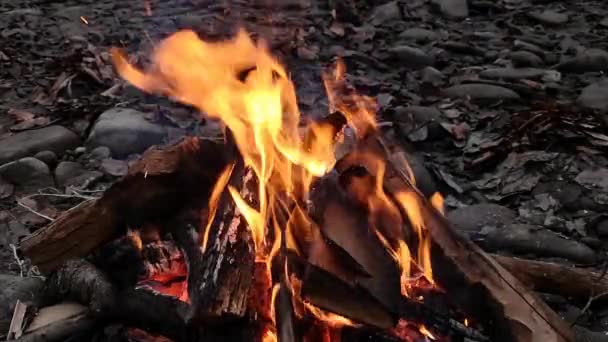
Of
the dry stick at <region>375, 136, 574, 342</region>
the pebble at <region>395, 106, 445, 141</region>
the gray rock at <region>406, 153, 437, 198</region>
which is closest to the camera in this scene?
the dry stick at <region>375, 136, 574, 342</region>

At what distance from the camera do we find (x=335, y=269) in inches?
105

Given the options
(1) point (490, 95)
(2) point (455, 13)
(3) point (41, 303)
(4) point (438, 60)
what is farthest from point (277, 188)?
(2) point (455, 13)

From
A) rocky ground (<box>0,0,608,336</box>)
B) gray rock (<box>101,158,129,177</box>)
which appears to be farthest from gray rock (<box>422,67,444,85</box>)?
gray rock (<box>101,158,129,177</box>)

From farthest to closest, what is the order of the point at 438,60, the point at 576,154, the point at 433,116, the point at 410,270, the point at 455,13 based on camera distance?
the point at 455,13 → the point at 438,60 → the point at 433,116 → the point at 576,154 → the point at 410,270

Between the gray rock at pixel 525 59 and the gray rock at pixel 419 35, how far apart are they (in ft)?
3.00

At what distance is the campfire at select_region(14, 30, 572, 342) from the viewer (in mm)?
2688

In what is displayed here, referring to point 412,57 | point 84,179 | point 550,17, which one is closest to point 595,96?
point 412,57

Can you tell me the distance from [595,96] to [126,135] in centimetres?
365

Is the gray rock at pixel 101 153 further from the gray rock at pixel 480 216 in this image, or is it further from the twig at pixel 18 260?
the gray rock at pixel 480 216

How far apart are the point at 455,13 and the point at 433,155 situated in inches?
133

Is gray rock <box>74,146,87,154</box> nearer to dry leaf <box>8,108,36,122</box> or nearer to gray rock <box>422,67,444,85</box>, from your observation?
dry leaf <box>8,108,36,122</box>

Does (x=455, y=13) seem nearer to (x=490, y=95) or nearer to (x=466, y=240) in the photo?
(x=490, y=95)

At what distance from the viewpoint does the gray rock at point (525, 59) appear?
672 centimetres

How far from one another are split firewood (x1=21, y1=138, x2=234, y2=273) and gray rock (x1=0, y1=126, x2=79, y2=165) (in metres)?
2.18
